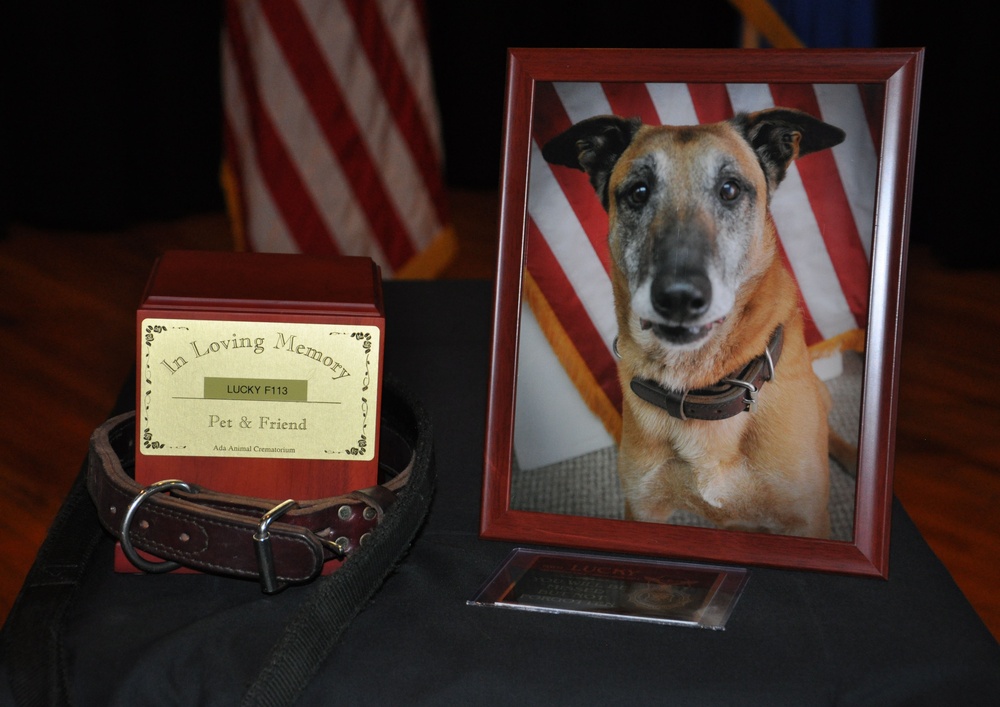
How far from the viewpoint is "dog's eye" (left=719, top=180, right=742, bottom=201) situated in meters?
0.58

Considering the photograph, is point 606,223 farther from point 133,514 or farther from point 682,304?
point 133,514

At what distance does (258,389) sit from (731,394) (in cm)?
29

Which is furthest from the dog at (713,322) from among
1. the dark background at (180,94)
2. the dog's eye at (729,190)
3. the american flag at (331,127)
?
the dark background at (180,94)

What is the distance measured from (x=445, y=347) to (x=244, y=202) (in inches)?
37.1

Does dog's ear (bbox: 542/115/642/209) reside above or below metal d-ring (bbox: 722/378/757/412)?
above

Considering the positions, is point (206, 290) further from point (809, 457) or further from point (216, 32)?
point (216, 32)

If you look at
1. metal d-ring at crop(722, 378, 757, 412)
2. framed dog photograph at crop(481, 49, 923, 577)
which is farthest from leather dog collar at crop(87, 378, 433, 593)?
metal d-ring at crop(722, 378, 757, 412)

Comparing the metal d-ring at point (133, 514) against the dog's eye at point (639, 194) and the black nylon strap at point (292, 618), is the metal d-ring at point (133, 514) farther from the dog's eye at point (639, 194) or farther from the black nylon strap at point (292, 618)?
the dog's eye at point (639, 194)

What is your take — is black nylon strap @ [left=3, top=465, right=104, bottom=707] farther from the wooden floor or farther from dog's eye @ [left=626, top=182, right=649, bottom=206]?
dog's eye @ [left=626, top=182, right=649, bottom=206]

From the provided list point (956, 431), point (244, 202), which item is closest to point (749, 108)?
point (956, 431)

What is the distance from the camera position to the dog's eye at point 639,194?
1.94 feet

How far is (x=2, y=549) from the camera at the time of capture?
988 millimetres

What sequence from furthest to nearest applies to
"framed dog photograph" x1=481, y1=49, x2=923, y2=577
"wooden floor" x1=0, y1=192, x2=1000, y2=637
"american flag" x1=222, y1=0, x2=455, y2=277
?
"american flag" x1=222, y1=0, x2=455, y2=277 < "wooden floor" x1=0, y1=192, x2=1000, y2=637 < "framed dog photograph" x1=481, y1=49, x2=923, y2=577

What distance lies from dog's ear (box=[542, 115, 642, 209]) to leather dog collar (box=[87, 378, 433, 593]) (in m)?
0.24
